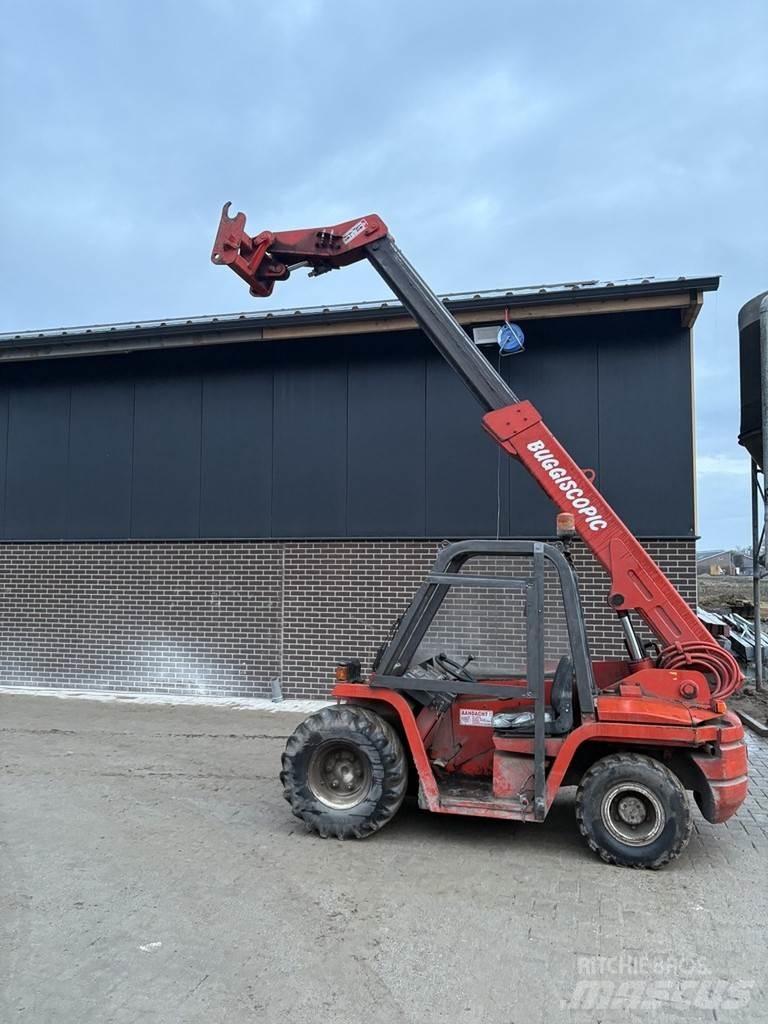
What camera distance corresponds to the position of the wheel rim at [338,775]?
5.30m

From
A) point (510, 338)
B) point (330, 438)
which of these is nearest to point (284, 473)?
point (330, 438)

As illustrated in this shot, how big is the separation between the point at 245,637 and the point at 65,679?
10.4 feet

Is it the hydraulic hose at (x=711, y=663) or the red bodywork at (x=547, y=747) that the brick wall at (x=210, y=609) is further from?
the red bodywork at (x=547, y=747)

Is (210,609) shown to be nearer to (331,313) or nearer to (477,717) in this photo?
(331,313)

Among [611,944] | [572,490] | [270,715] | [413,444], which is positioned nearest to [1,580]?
[270,715]

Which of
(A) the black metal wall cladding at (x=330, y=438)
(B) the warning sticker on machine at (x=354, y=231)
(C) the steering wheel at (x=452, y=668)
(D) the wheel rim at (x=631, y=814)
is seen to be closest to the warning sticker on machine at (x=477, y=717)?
(C) the steering wheel at (x=452, y=668)

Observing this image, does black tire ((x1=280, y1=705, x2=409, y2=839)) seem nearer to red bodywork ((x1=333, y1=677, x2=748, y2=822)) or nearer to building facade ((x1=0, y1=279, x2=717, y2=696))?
red bodywork ((x1=333, y1=677, x2=748, y2=822))

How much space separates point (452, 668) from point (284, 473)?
6084mm

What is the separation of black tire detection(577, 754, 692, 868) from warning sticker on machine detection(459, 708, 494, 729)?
2.40 feet

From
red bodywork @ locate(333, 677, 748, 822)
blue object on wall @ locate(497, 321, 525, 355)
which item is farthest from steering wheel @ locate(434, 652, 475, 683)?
blue object on wall @ locate(497, 321, 525, 355)

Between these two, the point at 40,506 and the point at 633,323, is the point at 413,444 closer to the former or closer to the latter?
the point at 633,323

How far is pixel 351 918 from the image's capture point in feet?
13.4

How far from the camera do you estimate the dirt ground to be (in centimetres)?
328

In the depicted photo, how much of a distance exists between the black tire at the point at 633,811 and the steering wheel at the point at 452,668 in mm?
1049
